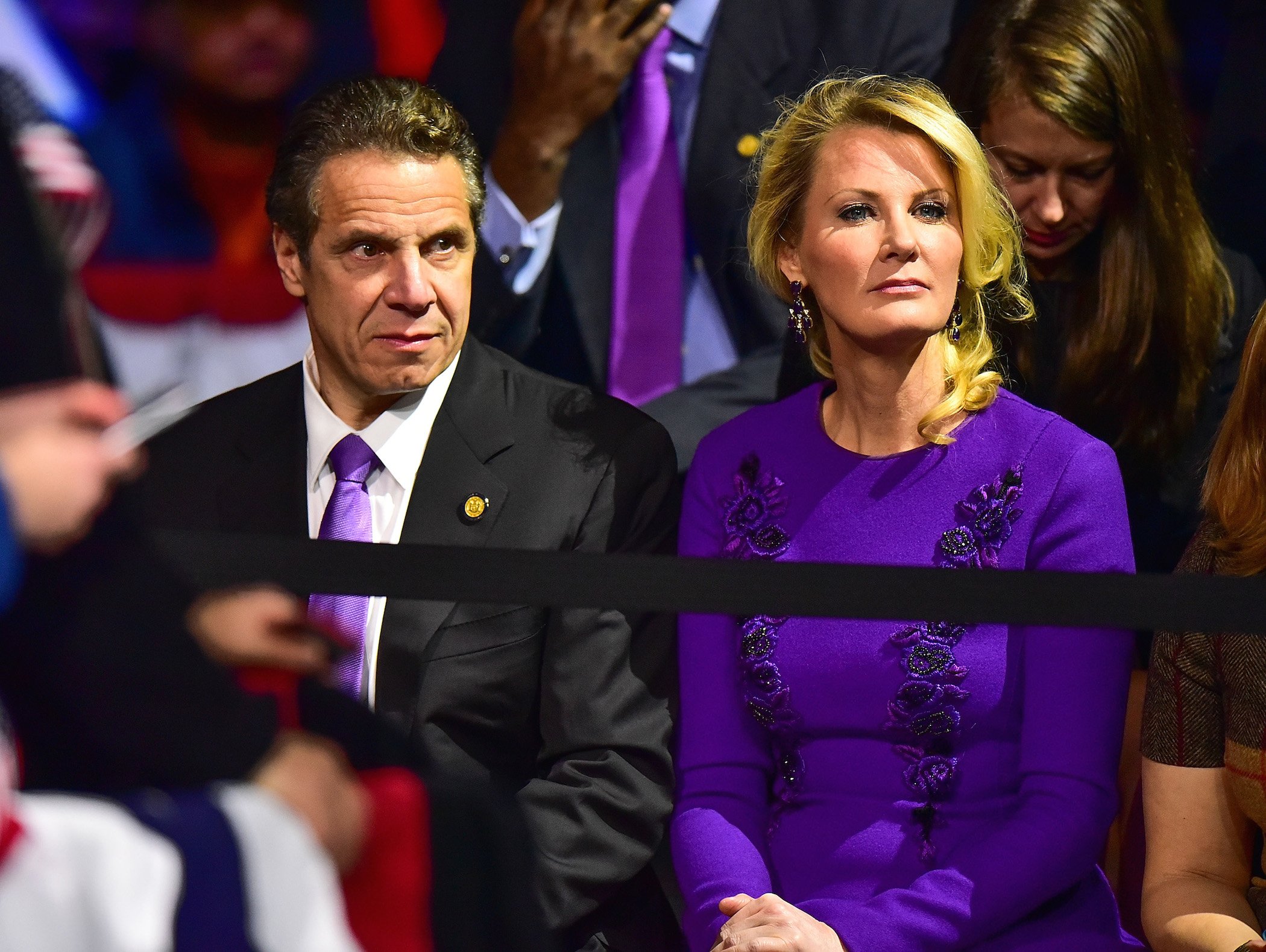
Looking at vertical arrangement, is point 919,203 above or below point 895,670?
above

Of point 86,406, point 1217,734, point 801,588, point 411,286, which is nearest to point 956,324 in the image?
point 1217,734

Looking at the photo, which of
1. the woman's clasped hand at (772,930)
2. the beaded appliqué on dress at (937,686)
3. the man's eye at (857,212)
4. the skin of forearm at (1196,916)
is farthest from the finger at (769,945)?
the man's eye at (857,212)

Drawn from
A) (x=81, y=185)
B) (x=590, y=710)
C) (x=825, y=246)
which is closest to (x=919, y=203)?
(x=825, y=246)

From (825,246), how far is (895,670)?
0.47 m

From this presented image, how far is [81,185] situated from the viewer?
82.4 inches

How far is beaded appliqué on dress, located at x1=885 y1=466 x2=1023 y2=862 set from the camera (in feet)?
5.23

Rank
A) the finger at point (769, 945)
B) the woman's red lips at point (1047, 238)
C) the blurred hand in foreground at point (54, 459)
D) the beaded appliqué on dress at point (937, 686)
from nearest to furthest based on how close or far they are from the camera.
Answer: the blurred hand in foreground at point (54, 459), the finger at point (769, 945), the beaded appliqué on dress at point (937, 686), the woman's red lips at point (1047, 238)

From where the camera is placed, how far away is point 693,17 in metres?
2.11

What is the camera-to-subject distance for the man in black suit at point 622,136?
6.77 ft

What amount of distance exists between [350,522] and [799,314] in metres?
0.57

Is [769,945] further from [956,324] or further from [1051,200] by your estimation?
[1051,200]

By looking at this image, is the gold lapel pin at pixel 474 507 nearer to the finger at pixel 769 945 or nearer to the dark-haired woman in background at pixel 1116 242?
the finger at pixel 769 945

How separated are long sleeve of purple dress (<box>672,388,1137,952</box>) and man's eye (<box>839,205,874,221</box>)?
0.25m

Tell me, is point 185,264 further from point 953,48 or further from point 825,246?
point 953,48
